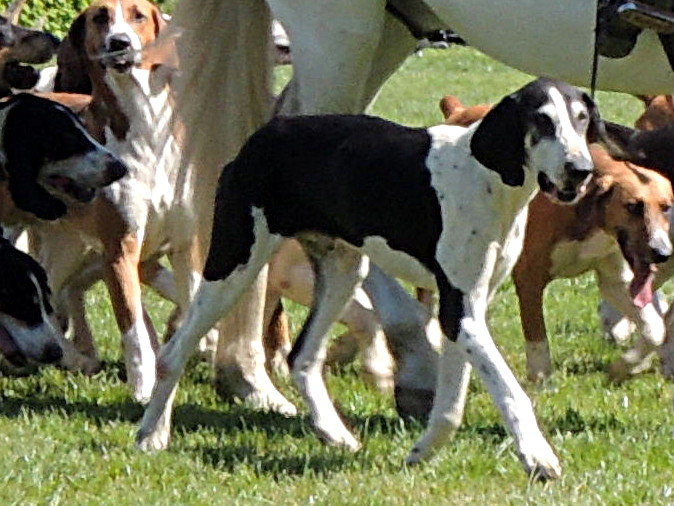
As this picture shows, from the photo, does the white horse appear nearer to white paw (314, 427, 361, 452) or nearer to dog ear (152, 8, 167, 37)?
white paw (314, 427, 361, 452)

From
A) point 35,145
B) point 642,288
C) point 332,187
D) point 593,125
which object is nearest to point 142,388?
point 35,145

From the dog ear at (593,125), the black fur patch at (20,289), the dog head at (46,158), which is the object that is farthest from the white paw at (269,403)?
the dog ear at (593,125)

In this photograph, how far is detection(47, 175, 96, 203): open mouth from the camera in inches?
261

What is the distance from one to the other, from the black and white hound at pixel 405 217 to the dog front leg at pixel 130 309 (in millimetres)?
995

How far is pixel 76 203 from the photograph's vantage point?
6.89 m

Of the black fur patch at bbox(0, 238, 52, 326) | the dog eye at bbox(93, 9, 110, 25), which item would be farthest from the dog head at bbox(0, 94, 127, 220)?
the dog eye at bbox(93, 9, 110, 25)

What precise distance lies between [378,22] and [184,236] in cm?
130

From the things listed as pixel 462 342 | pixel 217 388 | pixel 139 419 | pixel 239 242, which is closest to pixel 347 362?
pixel 217 388

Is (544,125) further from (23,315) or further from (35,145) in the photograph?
(35,145)

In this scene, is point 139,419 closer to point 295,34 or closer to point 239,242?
point 239,242

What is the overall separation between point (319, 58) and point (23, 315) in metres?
1.35

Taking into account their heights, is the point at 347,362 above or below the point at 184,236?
below

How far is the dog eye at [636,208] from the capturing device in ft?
22.9

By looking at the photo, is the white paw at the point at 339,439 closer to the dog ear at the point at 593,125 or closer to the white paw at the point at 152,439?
the white paw at the point at 152,439
